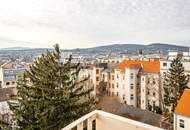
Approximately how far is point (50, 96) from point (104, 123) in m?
7.93

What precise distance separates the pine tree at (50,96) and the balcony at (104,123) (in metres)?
6.62

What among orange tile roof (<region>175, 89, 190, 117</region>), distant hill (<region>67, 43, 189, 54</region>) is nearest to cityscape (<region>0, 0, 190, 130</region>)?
orange tile roof (<region>175, 89, 190, 117</region>)

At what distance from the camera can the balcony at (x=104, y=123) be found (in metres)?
3.04

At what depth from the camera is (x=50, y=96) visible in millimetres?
11023

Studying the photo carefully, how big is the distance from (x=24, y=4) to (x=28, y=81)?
17.8 feet

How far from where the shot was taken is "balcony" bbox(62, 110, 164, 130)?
3045 millimetres

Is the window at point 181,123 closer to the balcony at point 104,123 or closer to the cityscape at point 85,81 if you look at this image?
the cityscape at point 85,81

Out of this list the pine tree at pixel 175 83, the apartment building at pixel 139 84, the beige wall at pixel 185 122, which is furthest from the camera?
the apartment building at pixel 139 84

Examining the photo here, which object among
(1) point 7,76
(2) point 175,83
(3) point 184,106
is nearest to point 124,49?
(1) point 7,76

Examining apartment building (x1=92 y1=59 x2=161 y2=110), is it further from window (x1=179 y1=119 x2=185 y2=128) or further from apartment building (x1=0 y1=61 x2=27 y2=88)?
apartment building (x1=0 y1=61 x2=27 y2=88)

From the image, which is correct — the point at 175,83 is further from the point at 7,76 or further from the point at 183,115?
the point at 7,76

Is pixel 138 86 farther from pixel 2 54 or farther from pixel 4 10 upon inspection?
pixel 2 54

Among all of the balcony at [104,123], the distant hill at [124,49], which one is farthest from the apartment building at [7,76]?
the balcony at [104,123]

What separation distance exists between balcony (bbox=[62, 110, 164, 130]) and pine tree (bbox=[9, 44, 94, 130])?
21.7 feet
